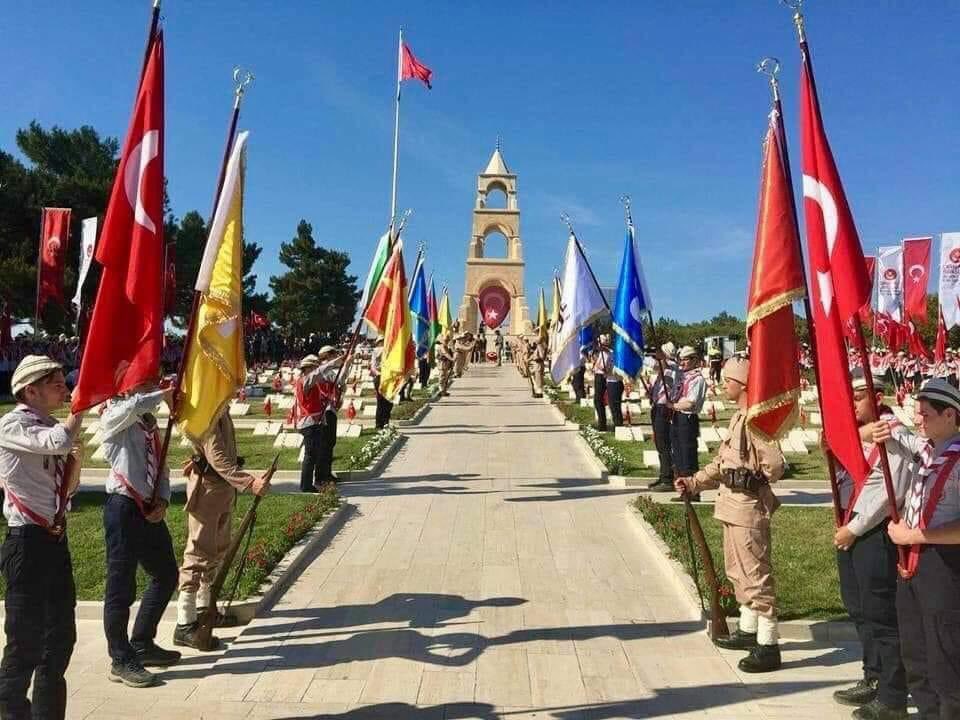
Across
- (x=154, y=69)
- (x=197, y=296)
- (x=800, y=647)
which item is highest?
(x=154, y=69)

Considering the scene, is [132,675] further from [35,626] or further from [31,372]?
[31,372]

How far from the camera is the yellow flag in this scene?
5207 millimetres

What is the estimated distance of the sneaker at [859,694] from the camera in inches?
178

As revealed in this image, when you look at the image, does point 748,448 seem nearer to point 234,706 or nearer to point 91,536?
point 234,706

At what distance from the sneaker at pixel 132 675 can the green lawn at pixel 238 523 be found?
1423 millimetres

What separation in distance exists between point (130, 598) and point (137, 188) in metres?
2.64

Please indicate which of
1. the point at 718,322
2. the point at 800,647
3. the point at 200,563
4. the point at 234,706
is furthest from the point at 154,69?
the point at 718,322

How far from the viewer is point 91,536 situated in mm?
8195

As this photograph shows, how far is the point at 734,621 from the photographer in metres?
5.85

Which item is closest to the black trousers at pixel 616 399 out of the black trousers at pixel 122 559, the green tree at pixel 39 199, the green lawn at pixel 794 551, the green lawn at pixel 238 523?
the green lawn at pixel 794 551

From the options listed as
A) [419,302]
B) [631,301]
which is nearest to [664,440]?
[631,301]

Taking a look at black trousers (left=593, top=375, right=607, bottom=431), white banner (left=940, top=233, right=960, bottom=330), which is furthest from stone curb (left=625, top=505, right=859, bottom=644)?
white banner (left=940, top=233, right=960, bottom=330)

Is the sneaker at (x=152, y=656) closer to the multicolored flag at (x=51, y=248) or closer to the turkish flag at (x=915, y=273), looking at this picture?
the multicolored flag at (x=51, y=248)

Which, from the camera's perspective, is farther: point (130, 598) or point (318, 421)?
point (318, 421)
